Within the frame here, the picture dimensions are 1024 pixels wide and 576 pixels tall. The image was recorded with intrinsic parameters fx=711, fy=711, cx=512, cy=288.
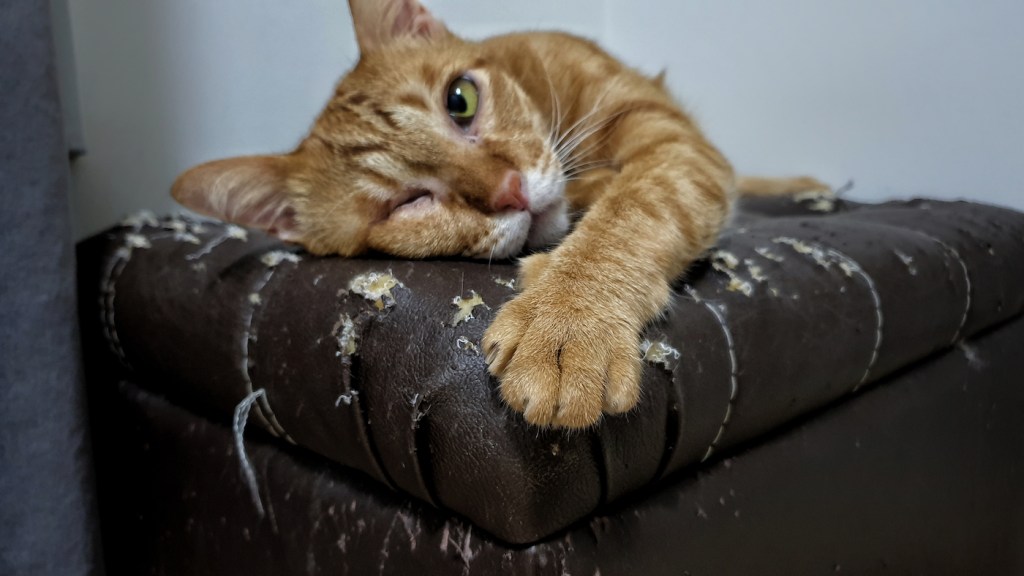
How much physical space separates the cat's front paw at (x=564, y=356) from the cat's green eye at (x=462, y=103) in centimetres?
39

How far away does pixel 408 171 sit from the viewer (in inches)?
36.5

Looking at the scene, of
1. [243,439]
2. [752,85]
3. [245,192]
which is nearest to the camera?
[243,439]

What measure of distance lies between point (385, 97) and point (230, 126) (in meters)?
0.68

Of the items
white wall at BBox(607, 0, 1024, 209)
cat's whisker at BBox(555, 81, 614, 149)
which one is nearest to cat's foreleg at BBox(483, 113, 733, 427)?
cat's whisker at BBox(555, 81, 614, 149)

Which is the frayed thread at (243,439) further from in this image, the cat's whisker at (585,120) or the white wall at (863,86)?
the white wall at (863,86)

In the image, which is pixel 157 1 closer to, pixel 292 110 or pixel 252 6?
pixel 252 6

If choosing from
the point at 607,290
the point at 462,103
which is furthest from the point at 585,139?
the point at 607,290

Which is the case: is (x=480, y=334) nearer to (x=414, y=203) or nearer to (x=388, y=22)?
(x=414, y=203)

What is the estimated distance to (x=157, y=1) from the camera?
4.48 ft

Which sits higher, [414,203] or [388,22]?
[388,22]

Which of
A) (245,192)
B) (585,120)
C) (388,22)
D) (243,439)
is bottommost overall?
(243,439)

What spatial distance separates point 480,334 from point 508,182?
0.95ft

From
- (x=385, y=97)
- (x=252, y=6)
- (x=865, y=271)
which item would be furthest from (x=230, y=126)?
(x=865, y=271)

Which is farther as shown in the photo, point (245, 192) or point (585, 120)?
point (585, 120)
